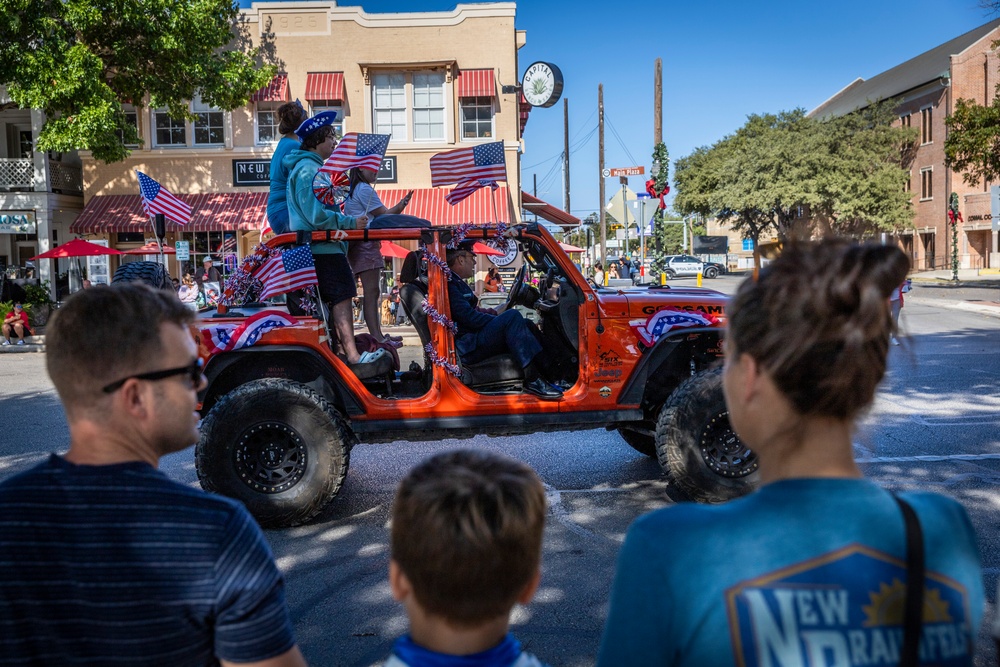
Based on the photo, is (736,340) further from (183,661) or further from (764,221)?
(764,221)

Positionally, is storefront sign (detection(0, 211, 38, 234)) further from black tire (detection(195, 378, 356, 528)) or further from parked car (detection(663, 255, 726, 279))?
parked car (detection(663, 255, 726, 279))

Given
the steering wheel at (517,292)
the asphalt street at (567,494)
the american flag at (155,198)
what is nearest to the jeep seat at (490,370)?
the steering wheel at (517,292)

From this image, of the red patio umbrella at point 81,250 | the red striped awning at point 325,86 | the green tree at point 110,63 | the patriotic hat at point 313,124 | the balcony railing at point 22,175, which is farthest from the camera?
the balcony railing at point 22,175

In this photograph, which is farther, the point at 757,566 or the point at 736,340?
the point at 736,340

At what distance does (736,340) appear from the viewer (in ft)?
5.13

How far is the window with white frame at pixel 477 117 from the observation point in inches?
1047

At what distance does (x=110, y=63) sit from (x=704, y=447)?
874 inches

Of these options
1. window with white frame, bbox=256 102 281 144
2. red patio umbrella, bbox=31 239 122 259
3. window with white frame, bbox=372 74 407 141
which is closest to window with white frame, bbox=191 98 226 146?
window with white frame, bbox=256 102 281 144

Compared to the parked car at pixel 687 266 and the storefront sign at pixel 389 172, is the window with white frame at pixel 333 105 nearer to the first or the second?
the storefront sign at pixel 389 172

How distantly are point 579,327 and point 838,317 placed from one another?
4.78m

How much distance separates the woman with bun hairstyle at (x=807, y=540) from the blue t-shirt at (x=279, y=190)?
535 centimetres

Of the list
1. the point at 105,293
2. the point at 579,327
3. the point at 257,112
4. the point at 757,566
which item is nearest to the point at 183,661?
the point at 105,293

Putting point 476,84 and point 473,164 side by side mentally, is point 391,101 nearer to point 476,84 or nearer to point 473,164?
point 476,84

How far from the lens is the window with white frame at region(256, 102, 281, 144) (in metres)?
26.7
